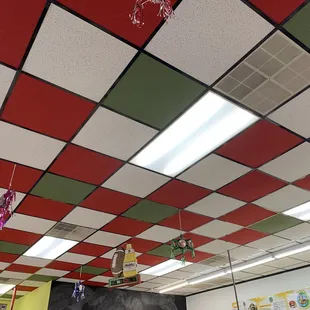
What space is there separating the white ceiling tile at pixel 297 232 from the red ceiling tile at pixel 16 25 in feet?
16.5

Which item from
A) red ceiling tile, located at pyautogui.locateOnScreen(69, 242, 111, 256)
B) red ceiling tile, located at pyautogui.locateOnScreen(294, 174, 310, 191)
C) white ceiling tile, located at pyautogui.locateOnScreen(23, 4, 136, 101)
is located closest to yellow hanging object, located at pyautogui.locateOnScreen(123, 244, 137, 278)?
red ceiling tile, located at pyautogui.locateOnScreen(69, 242, 111, 256)

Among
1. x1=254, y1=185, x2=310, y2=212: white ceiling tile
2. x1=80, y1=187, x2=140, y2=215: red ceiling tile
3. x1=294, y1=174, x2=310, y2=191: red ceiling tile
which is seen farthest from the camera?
x1=254, y1=185, x2=310, y2=212: white ceiling tile

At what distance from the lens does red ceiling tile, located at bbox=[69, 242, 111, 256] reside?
5.77 meters

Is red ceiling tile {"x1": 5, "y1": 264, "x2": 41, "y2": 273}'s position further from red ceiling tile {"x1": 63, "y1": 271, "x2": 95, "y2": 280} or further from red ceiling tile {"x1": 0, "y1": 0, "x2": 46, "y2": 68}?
red ceiling tile {"x1": 0, "y1": 0, "x2": 46, "y2": 68}

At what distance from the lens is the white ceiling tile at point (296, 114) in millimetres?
2805

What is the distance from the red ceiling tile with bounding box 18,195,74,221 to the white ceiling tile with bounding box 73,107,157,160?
146 centimetres

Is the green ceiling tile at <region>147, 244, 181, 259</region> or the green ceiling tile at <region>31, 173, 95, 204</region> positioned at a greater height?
the green ceiling tile at <region>31, 173, 95, 204</region>

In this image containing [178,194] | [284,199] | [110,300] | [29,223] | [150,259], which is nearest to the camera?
[178,194]

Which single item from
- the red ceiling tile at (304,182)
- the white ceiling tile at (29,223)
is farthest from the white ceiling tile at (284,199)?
the white ceiling tile at (29,223)

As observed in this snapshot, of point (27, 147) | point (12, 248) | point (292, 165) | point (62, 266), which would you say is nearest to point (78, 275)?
point (62, 266)

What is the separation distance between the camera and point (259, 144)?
336 centimetres

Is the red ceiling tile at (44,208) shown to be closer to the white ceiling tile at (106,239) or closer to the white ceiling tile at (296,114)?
the white ceiling tile at (106,239)

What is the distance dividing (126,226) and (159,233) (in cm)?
65

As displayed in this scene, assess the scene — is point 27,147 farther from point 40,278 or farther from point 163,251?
point 40,278
